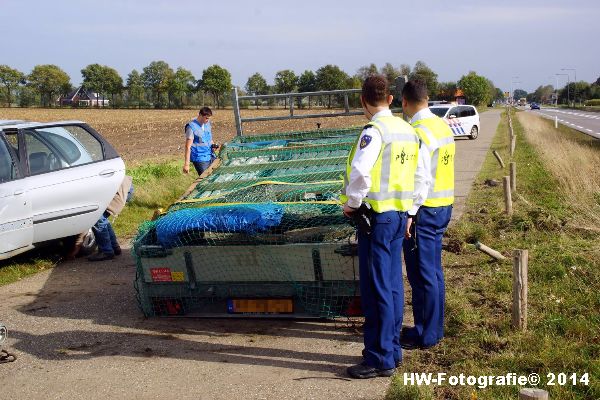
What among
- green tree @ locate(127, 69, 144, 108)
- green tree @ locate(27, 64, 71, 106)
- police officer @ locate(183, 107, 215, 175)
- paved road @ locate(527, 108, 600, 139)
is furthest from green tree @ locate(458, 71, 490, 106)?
police officer @ locate(183, 107, 215, 175)

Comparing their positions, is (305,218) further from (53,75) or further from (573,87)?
(573,87)

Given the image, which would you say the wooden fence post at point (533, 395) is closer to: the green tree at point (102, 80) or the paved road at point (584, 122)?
the paved road at point (584, 122)

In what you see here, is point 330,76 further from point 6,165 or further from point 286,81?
point 6,165

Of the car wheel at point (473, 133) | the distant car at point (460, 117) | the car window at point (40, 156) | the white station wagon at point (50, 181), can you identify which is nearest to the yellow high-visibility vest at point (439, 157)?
the white station wagon at point (50, 181)

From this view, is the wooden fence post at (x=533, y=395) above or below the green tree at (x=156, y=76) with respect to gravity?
below

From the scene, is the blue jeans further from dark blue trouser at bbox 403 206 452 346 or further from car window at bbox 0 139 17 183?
dark blue trouser at bbox 403 206 452 346

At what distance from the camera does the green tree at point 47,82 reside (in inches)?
4469

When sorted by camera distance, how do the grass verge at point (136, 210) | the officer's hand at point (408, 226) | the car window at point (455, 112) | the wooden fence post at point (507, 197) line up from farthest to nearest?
the car window at point (455, 112) → the wooden fence post at point (507, 197) → the grass verge at point (136, 210) → the officer's hand at point (408, 226)

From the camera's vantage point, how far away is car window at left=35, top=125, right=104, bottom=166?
7.41 metres

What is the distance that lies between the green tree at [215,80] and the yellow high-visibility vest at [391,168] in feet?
347

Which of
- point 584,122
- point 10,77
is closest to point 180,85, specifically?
point 10,77

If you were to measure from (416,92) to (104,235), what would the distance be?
463 cm

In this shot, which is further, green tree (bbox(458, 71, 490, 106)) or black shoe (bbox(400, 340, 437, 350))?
green tree (bbox(458, 71, 490, 106))

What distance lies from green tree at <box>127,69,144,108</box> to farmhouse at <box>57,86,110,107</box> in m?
5.53
